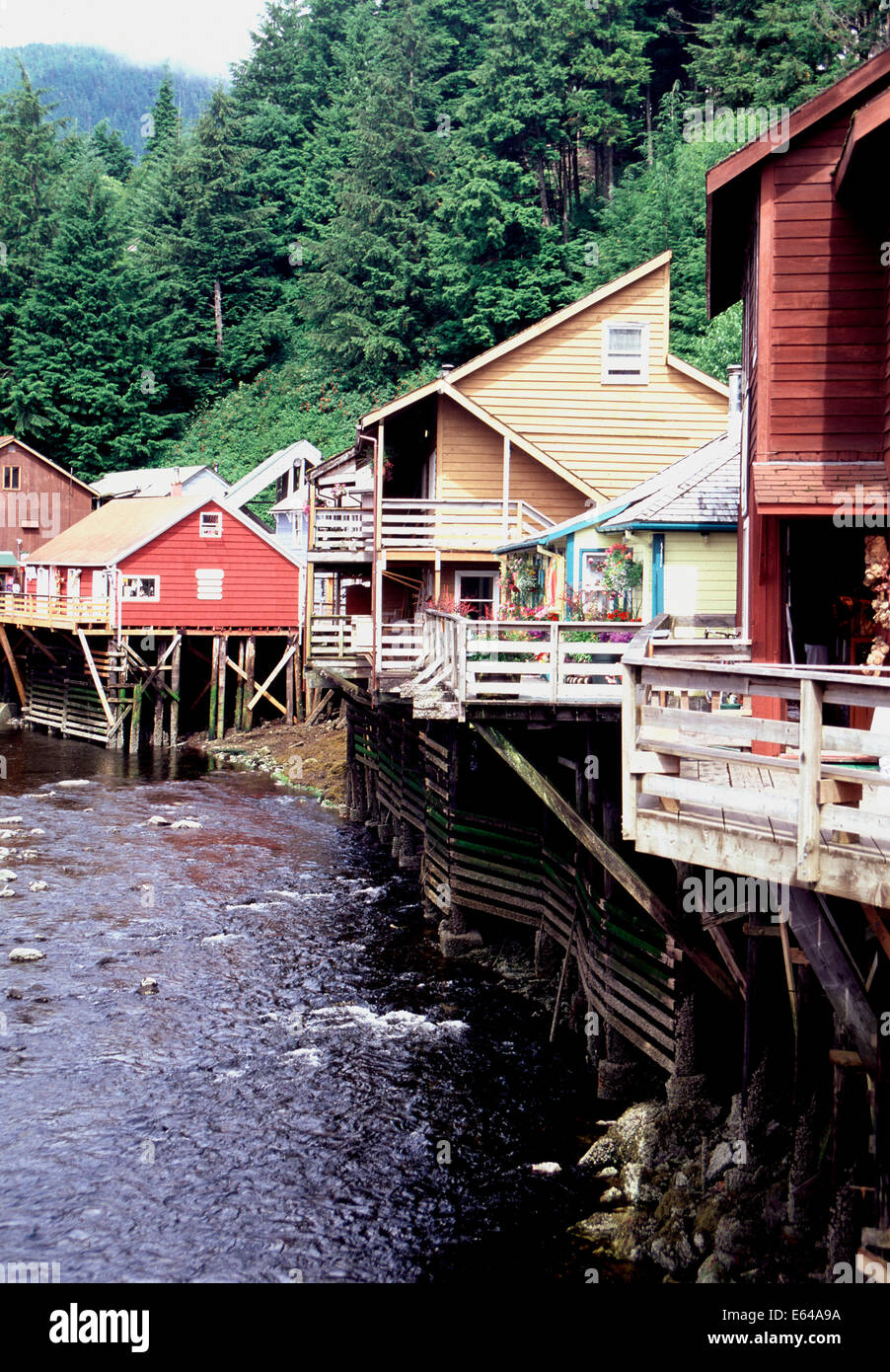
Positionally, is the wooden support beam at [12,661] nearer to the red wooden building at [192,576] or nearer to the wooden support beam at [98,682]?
the red wooden building at [192,576]

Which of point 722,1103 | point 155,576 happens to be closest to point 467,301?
point 155,576

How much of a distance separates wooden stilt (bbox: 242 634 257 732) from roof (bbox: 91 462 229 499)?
439 inches

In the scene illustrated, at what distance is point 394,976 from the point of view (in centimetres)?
1830

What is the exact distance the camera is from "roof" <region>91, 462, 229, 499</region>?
2199 inches

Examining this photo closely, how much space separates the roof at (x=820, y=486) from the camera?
12836 millimetres

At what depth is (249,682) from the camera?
4366 centimetres

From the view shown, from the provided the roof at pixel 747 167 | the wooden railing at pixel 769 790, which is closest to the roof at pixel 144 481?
the roof at pixel 747 167

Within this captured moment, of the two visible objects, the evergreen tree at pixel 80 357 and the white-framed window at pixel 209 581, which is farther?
the evergreen tree at pixel 80 357

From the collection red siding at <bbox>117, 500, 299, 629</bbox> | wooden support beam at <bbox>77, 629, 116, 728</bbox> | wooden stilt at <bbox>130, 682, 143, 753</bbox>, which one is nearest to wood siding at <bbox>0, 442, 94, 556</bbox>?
red siding at <bbox>117, 500, 299, 629</bbox>

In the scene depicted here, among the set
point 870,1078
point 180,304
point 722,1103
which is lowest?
point 722,1103

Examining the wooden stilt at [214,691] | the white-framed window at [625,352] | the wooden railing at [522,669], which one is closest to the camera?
the wooden railing at [522,669]

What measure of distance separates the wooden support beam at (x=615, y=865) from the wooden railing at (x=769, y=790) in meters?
2.70
